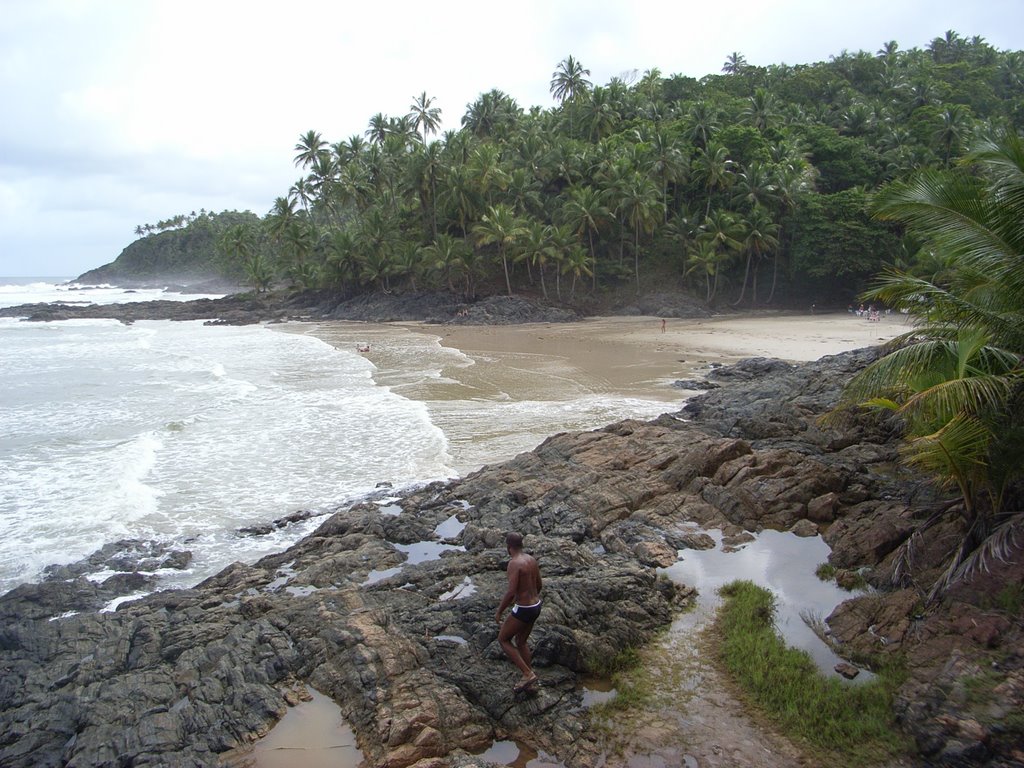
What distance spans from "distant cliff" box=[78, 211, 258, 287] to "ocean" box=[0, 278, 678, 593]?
95632 mm

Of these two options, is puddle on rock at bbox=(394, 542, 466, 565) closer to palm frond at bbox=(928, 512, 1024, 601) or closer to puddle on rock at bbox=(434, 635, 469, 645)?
puddle on rock at bbox=(434, 635, 469, 645)

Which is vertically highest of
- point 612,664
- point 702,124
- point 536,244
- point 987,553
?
point 702,124

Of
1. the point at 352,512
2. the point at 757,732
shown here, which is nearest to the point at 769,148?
the point at 352,512

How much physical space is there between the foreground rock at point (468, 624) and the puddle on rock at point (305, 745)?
0.14 metres

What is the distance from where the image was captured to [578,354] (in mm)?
31391

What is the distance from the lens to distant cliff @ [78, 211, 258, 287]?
12219cm

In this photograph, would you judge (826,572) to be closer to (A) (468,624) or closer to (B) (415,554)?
(A) (468,624)

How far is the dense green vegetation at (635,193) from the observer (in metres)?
49.2

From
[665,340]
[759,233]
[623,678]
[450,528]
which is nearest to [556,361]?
[665,340]

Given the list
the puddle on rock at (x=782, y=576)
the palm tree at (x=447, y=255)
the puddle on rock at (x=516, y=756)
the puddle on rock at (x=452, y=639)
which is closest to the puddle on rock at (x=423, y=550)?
the puddle on rock at (x=452, y=639)

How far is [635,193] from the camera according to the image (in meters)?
48.6

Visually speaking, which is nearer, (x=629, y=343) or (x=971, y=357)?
(x=971, y=357)

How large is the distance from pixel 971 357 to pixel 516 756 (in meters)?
5.37

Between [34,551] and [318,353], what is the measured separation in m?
23.2
